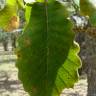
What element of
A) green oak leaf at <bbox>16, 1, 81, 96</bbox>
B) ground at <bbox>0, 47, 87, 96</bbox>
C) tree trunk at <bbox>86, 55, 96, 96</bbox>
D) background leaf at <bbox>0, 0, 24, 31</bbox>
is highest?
background leaf at <bbox>0, 0, 24, 31</bbox>

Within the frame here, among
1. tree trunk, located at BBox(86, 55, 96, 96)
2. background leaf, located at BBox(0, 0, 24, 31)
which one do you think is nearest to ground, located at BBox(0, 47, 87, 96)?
tree trunk, located at BBox(86, 55, 96, 96)

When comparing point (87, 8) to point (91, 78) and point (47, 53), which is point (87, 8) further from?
point (91, 78)

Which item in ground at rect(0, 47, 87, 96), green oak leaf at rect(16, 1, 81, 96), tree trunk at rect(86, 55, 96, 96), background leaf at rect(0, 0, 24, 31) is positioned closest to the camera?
green oak leaf at rect(16, 1, 81, 96)

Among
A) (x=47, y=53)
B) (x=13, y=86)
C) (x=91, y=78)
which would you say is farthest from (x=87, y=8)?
(x=13, y=86)

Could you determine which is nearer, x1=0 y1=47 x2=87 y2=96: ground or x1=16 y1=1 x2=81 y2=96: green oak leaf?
x1=16 y1=1 x2=81 y2=96: green oak leaf

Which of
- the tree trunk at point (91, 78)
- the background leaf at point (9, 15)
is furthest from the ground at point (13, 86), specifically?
the background leaf at point (9, 15)

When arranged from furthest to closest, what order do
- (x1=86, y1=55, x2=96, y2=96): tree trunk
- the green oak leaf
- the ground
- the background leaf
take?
the ground → (x1=86, y1=55, x2=96, y2=96): tree trunk → the background leaf → the green oak leaf

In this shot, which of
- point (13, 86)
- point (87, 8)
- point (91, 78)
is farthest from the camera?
point (13, 86)

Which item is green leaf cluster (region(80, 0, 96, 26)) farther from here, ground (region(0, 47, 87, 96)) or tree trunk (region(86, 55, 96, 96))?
ground (region(0, 47, 87, 96))

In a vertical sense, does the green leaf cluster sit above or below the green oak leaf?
above

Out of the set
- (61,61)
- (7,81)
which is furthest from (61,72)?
(7,81)
